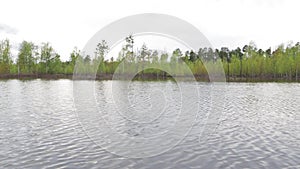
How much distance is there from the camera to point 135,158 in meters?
14.4

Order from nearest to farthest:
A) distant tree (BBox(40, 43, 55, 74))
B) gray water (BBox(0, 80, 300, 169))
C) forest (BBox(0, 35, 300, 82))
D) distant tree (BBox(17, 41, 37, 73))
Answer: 1. gray water (BBox(0, 80, 300, 169))
2. forest (BBox(0, 35, 300, 82))
3. distant tree (BBox(17, 41, 37, 73))
4. distant tree (BBox(40, 43, 55, 74))

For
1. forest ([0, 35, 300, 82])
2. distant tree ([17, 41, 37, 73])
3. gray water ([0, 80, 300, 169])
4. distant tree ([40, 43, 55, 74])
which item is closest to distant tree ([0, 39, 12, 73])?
forest ([0, 35, 300, 82])

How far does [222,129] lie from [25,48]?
135 meters

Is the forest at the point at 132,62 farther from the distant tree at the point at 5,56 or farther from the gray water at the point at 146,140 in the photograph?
the gray water at the point at 146,140

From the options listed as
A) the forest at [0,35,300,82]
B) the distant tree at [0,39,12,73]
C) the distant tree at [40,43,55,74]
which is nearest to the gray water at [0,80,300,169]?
the forest at [0,35,300,82]

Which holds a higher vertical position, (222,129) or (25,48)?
(25,48)

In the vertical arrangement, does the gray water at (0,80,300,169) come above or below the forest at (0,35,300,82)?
below

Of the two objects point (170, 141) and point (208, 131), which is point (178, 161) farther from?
point (208, 131)

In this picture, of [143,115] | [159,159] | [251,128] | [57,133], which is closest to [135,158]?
Answer: [159,159]

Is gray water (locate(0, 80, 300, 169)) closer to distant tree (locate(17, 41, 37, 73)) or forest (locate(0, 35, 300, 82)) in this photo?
forest (locate(0, 35, 300, 82))

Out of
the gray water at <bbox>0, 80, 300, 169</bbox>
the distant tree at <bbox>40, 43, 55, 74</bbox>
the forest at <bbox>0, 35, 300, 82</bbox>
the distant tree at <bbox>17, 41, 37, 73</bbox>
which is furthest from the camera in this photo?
the distant tree at <bbox>40, 43, 55, 74</bbox>

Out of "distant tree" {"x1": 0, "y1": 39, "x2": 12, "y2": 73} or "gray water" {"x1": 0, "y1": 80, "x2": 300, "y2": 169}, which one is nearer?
"gray water" {"x1": 0, "y1": 80, "x2": 300, "y2": 169}

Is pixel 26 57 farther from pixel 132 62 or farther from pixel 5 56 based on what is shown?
pixel 132 62

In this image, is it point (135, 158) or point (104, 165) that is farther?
point (135, 158)
